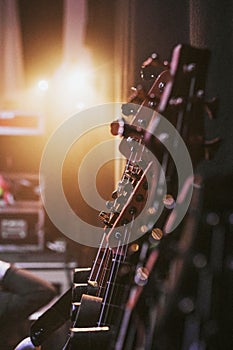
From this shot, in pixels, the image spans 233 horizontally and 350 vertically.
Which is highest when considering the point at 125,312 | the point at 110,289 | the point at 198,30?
the point at 198,30

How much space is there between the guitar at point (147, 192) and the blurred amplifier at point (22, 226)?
4.23 m

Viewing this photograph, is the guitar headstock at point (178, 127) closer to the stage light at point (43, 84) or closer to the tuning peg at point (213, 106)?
the tuning peg at point (213, 106)

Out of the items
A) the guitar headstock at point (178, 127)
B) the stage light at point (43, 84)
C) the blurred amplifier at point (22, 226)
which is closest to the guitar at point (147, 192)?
the guitar headstock at point (178, 127)

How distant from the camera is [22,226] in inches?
242

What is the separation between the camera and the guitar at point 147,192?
1439mm

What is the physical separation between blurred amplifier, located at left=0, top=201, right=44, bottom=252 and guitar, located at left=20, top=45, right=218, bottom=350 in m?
4.23

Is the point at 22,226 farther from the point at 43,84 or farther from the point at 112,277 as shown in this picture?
the point at 112,277

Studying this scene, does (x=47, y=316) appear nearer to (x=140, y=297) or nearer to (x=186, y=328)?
(x=140, y=297)

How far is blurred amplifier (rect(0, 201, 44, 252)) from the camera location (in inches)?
239

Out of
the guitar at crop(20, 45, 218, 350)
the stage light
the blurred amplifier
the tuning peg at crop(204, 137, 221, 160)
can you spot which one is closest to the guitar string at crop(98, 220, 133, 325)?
the guitar at crop(20, 45, 218, 350)

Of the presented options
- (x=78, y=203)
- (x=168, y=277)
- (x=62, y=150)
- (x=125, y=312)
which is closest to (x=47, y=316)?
(x=125, y=312)

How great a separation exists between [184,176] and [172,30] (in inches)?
58.8

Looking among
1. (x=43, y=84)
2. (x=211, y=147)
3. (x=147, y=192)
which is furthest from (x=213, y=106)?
(x=43, y=84)

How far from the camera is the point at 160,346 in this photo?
4.27ft
